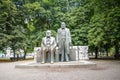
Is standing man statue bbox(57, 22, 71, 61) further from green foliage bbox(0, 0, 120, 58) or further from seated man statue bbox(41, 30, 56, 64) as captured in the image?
green foliage bbox(0, 0, 120, 58)

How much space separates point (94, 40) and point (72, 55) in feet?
35.7

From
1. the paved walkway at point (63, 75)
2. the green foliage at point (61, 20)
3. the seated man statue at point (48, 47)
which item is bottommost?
the paved walkway at point (63, 75)

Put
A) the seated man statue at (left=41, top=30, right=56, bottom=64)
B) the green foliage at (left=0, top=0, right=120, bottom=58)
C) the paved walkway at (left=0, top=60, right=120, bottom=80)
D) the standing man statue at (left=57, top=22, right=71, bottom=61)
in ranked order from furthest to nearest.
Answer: the green foliage at (left=0, top=0, right=120, bottom=58)
the standing man statue at (left=57, top=22, right=71, bottom=61)
the seated man statue at (left=41, top=30, right=56, bottom=64)
the paved walkway at (left=0, top=60, right=120, bottom=80)

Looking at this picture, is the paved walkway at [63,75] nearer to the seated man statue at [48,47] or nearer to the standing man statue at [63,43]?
the seated man statue at [48,47]

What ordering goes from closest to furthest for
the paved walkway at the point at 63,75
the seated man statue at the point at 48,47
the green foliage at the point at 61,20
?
1. the paved walkway at the point at 63,75
2. the seated man statue at the point at 48,47
3. the green foliage at the point at 61,20

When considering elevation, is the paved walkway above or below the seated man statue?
below

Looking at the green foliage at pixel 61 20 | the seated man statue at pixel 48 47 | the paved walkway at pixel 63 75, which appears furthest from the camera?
the green foliage at pixel 61 20

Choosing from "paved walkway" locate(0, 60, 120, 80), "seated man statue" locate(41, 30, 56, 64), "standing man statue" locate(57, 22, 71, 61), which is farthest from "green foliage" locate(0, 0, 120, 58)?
"paved walkway" locate(0, 60, 120, 80)

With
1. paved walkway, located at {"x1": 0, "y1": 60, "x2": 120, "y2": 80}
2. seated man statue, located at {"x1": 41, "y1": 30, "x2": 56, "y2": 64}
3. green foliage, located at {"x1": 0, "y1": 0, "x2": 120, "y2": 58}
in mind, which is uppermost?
green foliage, located at {"x1": 0, "y1": 0, "x2": 120, "y2": 58}

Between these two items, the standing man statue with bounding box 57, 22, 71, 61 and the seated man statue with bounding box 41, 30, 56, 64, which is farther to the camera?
the standing man statue with bounding box 57, 22, 71, 61

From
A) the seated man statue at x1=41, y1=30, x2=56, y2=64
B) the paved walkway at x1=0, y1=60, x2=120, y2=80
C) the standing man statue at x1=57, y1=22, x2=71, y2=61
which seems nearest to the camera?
the paved walkway at x1=0, y1=60, x2=120, y2=80

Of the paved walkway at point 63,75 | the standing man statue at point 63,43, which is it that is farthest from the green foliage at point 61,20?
the paved walkway at point 63,75

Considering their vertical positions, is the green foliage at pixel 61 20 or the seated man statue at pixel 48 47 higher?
the green foliage at pixel 61 20

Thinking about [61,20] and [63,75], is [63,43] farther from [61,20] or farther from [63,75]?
[61,20]
